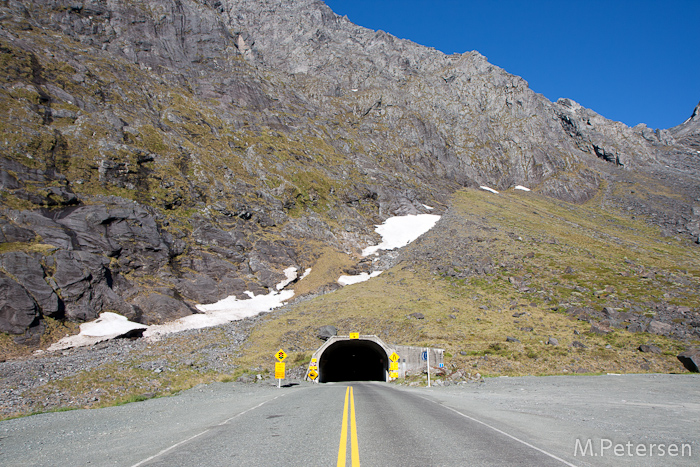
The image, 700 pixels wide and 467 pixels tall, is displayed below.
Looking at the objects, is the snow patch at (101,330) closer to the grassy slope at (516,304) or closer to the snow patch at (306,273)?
the grassy slope at (516,304)

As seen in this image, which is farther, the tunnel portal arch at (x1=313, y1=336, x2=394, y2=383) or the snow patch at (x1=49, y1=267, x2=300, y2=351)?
the tunnel portal arch at (x1=313, y1=336, x2=394, y2=383)

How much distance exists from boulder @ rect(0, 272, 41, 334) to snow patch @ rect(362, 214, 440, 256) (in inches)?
2090

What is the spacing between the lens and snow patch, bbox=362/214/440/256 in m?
77.9

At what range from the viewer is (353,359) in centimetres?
5531

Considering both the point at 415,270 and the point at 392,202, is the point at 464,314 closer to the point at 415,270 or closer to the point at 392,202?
the point at 415,270

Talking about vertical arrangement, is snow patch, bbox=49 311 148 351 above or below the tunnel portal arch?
above

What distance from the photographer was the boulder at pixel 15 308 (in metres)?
30.5

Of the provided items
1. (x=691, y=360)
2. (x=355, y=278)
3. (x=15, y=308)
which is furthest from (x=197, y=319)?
(x=691, y=360)

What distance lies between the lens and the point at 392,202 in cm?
9644

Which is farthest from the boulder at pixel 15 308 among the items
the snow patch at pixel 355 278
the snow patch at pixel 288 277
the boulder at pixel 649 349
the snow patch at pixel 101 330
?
the boulder at pixel 649 349

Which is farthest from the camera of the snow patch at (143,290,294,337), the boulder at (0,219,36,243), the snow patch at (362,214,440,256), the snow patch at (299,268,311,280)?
the snow patch at (362,214,440,256)

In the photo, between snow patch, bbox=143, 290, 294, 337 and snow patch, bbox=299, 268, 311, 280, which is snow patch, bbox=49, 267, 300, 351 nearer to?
snow patch, bbox=143, 290, 294, 337

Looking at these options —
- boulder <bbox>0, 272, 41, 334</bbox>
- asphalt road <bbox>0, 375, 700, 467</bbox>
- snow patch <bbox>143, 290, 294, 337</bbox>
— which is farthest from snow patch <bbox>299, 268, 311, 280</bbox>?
asphalt road <bbox>0, 375, 700, 467</bbox>

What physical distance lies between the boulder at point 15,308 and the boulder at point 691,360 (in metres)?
53.8
